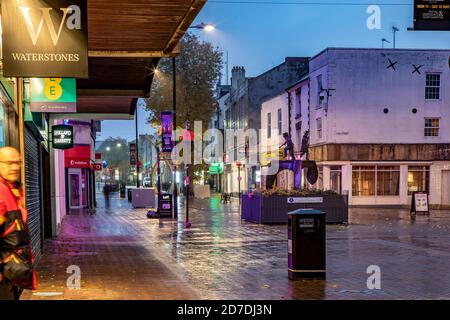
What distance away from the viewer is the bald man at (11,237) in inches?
178

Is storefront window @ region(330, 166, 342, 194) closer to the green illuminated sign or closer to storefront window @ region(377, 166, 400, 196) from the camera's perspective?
storefront window @ region(377, 166, 400, 196)

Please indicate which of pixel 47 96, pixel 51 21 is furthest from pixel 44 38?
pixel 47 96

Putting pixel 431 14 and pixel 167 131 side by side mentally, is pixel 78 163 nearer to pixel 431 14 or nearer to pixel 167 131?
pixel 167 131

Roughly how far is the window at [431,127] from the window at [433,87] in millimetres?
1473

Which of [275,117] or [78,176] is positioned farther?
[275,117]

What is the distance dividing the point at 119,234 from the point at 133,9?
36.6ft

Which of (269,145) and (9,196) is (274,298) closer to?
(9,196)

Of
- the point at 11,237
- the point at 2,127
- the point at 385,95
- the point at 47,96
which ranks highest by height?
the point at 385,95

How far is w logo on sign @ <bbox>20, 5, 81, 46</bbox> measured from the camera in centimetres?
617

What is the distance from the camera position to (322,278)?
931cm

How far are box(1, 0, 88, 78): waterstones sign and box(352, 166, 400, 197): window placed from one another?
3040 centimetres

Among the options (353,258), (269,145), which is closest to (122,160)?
(269,145)

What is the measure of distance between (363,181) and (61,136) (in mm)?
23222

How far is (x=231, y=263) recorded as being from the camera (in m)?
11.3
